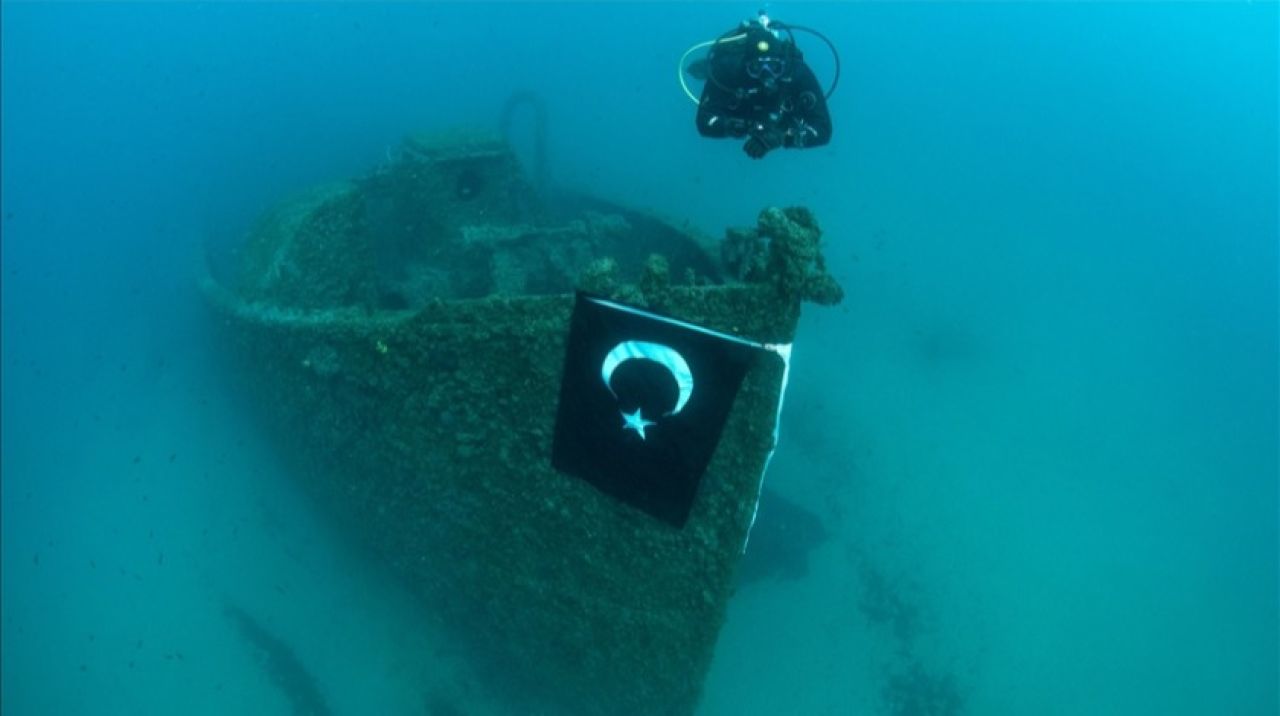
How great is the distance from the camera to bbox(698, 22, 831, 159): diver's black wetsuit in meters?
4.73

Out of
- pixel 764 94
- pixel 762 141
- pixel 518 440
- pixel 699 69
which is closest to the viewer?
pixel 518 440

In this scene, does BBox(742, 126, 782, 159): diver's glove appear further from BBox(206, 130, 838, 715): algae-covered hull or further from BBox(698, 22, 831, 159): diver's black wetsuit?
BBox(206, 130, 838, 715): algae-covered hull

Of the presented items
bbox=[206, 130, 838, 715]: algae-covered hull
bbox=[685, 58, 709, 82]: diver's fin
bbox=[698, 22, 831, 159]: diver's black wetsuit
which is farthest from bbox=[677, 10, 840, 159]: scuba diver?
bbox=[206, 130, 838, 715]: algae-covered hull

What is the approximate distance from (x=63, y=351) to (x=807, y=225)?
1651 centimetres

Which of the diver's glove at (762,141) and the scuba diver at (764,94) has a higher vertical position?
the scuba diver at (764,94)

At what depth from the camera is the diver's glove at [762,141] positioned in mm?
4664

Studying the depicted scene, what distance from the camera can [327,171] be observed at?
54.9ft

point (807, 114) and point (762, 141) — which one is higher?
point (807, 114)

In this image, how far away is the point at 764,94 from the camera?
15.8 ft

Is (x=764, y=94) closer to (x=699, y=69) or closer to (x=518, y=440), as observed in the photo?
(x=699, y=69)

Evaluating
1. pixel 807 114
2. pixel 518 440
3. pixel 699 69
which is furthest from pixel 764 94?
pixel 518 440

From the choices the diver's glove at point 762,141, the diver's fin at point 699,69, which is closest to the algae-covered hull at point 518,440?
the diver's glove at point 762,141

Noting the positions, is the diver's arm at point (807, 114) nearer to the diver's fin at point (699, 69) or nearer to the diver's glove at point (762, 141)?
the diver's glove at point (762, 141)

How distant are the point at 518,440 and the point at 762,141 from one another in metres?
2.67
